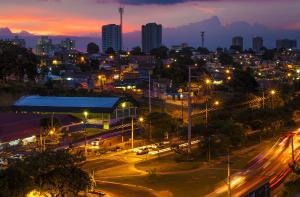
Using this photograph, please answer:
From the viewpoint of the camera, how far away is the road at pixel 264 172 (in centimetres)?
2458

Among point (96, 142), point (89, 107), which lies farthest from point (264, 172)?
point (89, 107)

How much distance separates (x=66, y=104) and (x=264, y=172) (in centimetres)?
2445

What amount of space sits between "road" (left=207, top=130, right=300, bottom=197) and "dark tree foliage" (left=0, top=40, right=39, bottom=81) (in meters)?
32.5

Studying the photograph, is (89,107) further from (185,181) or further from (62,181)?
(62,181)

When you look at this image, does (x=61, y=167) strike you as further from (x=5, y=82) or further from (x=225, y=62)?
(x=225, y=62)

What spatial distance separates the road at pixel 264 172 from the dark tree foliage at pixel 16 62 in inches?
1281

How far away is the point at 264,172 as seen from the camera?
28.5 m

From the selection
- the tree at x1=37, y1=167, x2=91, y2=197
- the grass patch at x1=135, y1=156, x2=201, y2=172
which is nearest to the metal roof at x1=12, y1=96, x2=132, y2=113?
the grass patch at x1=135, y1=156, x2=201, y2=172

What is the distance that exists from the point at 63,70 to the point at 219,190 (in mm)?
65184

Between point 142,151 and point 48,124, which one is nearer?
point 142,151

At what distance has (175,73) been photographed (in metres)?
76.8

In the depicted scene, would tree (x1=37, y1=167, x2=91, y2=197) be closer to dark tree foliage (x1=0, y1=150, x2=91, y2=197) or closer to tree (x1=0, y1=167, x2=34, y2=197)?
dark tree foliage (x1=0, y1=150, x2=91, y2=197)

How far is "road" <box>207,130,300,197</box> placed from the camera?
80.6 ft

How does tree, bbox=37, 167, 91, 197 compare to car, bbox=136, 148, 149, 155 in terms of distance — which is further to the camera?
car, bbox=136, 148, 149, 155
